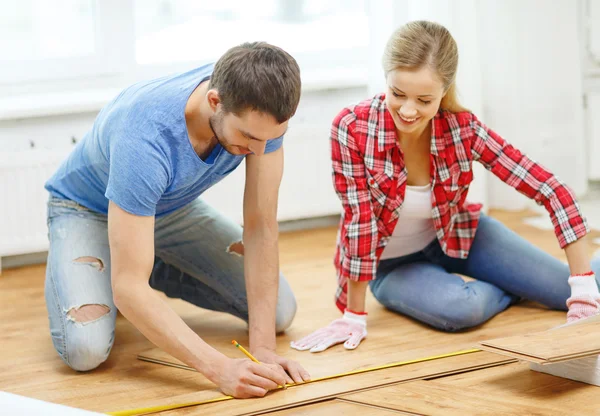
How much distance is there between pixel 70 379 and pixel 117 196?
0.62 meters

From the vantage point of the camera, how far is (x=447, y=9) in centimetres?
367

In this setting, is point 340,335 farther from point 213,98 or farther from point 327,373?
point 213,98

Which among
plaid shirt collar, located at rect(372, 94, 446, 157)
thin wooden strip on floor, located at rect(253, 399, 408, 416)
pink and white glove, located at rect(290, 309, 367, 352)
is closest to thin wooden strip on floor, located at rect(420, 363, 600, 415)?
thin wooden strip on floor, located at rect(253, 399, 408, 416)

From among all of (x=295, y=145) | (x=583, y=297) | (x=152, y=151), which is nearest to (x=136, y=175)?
(x=152, y=151)

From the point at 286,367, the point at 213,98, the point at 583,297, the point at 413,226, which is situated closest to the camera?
the point at 213,98

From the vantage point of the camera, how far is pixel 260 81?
5.57 feet

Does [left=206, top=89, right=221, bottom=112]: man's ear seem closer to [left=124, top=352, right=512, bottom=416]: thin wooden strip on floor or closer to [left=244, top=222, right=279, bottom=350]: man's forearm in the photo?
[left=244, top=222, right=279, bottom=350]: man's forearm

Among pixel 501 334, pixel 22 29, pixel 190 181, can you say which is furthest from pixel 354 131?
pixel 22 29

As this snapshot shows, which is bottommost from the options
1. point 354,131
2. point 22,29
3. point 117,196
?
point 117,196

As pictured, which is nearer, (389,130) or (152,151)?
(152,151)

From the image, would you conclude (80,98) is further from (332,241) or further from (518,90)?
(518,90)

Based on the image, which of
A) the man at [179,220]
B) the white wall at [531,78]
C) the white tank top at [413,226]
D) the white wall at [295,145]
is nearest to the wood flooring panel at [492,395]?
the man at [179,220]

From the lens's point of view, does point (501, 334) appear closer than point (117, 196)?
No

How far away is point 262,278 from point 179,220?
40cm
